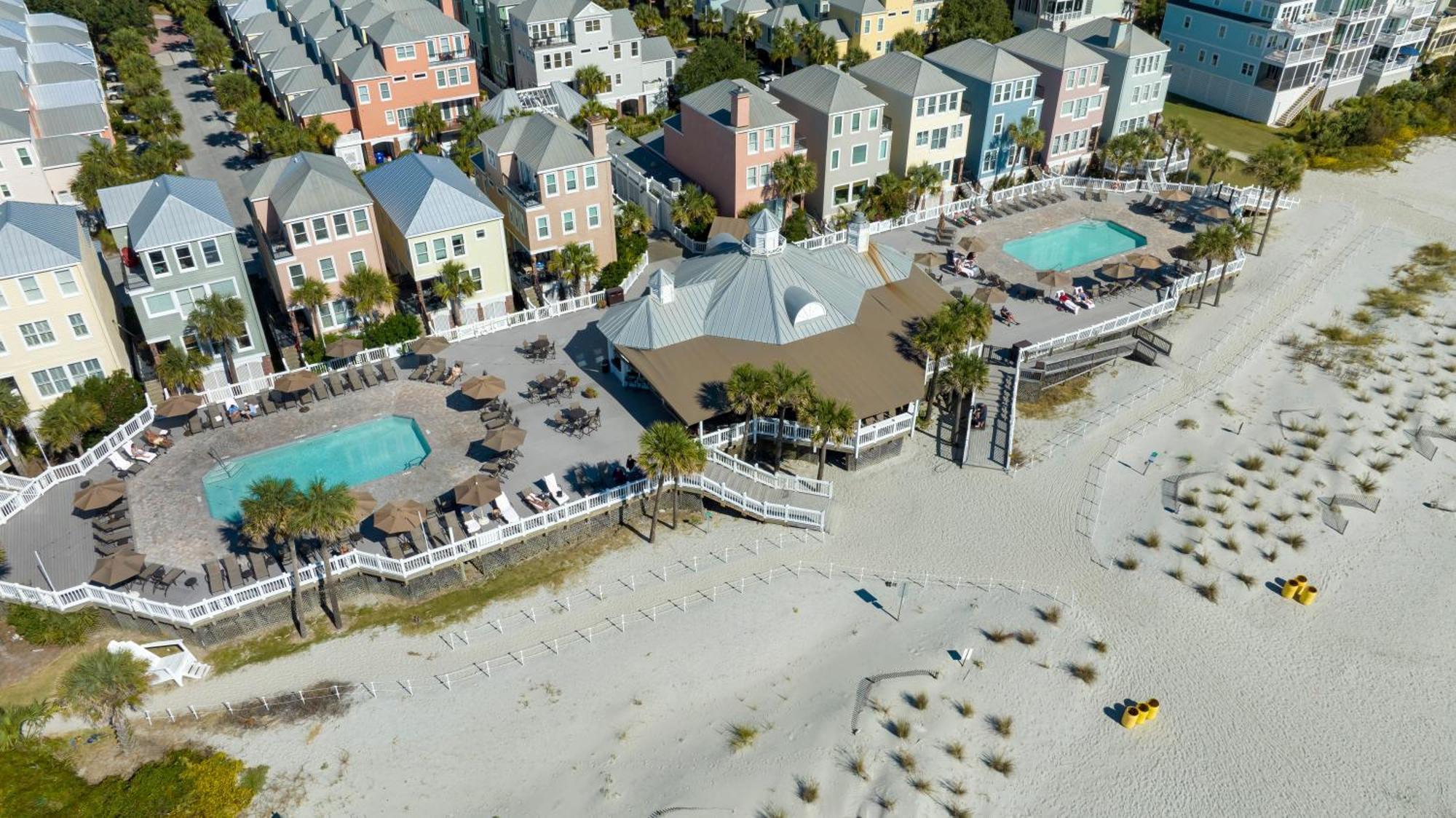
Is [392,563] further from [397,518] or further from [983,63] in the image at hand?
[983,63]

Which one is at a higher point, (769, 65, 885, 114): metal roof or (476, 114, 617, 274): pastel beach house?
(769, 65, 885, 114): metal roof

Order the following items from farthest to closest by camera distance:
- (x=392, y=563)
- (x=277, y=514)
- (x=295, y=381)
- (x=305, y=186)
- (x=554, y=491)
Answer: (x=305, y=186)
(x=295, y=381)
(x=554, y=491)
(x=392, y=563)
(x=277, y=514)

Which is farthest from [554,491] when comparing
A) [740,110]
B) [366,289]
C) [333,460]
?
[740,110]

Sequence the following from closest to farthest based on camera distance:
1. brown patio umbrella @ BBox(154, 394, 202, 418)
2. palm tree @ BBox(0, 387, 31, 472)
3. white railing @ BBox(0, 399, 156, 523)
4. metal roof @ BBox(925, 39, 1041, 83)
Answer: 1. white railing @ BBox(0, 399, 156, 523)
2. palm tree @ BBox(0, 387, 31, 472)
3. brown patio umbrella @ BBox(154, 394, 202, 418)
4. metal roof @ BBox(925, 39, 1041, 83)

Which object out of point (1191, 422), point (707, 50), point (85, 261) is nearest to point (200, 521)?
point (85, 261)

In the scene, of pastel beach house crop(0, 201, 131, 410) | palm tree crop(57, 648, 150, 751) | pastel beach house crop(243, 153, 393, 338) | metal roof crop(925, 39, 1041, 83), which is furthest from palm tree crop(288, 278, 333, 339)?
metal roof crop(925, 39, 1041, 83)

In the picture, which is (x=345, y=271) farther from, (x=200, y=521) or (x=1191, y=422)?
(x=1191, y=422)

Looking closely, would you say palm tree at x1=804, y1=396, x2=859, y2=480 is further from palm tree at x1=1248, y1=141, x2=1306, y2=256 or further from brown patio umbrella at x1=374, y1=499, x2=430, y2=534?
palm tree at x1=1248, y1=141, x2=1306, y2=256

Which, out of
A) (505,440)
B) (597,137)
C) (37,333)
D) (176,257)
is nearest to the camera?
(505,440)
